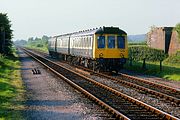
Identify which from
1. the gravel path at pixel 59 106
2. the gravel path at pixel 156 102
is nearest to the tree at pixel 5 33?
the gravel path at pixel 59 106

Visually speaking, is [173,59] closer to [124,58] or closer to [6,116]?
[124,58]

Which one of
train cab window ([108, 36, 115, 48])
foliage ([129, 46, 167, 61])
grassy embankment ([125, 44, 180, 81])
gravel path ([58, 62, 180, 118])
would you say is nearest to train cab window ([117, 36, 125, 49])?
train cab window ([108, 36, 115, 48])

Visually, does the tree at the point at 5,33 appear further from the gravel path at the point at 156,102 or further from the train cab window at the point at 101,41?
the gravel path at the point at 156,102

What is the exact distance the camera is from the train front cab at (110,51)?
92.9 ft

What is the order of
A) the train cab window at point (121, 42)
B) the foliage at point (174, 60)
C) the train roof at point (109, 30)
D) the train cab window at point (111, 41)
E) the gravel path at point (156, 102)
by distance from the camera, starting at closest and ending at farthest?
the gravel path at point (156, 102) < the train roof at point (109, 30) < the train cab window at point (111, 41) < the train cab window at point (121, 42) < the foliage at point (174, 60)

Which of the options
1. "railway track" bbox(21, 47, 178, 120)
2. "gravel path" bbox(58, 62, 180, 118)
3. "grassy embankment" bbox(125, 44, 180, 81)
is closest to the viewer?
"railway track" bbox(21, 47, 178, 120)

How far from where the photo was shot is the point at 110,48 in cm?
2855

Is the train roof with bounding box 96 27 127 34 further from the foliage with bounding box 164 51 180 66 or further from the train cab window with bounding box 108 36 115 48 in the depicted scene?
the foliage with bounding box 164 51 180 66

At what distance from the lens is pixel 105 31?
93.6 ft

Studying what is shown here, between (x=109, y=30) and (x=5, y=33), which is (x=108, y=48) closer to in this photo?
(x=109, y=30)

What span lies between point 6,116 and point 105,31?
17.1 meters

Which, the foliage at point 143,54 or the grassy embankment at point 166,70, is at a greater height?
the foliage at point 143,54

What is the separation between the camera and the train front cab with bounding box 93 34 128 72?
28.3m

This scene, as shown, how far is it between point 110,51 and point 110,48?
22 cm
